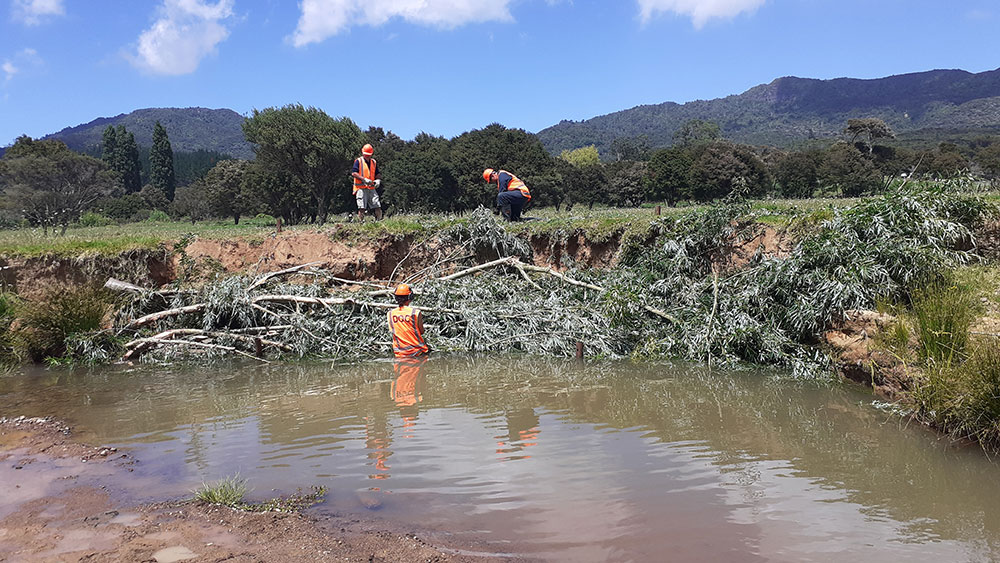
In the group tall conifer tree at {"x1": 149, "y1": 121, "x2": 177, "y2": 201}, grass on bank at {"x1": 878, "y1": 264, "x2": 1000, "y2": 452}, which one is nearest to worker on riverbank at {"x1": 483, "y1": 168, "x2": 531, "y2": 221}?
grass on bank at {"x1": 878, "y1": 264, "x2": 1000, "y2": 452}

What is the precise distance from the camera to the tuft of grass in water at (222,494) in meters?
4.44

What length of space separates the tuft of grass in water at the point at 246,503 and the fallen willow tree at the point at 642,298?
5.33m

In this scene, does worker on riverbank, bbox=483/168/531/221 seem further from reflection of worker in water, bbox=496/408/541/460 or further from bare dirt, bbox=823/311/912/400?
reflection of worker in water, bbox=496/408/541/460

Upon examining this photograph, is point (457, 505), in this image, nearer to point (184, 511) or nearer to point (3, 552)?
point (184, 511)

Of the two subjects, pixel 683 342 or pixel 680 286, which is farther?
pixel 680 286

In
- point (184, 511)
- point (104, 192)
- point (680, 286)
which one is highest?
point (104, 192)

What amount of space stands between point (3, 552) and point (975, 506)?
6.38 meters

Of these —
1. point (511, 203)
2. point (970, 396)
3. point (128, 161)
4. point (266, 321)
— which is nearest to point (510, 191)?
point (511, 203)

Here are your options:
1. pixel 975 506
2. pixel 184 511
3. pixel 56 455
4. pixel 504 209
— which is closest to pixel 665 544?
pixel 975 506

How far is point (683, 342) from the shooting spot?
924cm

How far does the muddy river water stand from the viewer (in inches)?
154

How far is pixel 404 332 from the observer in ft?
32.0

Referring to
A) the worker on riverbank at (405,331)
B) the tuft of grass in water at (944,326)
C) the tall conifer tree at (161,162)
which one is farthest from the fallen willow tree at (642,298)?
the tall conifer tree at (161,162)

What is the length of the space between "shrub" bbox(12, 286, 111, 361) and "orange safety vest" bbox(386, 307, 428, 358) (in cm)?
506
